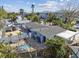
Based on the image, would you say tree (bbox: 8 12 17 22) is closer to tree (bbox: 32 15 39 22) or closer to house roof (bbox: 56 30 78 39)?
tree (bbox: 32 15 39 22)

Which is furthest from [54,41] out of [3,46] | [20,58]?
[3,46]

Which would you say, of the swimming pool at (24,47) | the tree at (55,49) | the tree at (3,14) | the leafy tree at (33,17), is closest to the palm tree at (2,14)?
the tree at (3,14)

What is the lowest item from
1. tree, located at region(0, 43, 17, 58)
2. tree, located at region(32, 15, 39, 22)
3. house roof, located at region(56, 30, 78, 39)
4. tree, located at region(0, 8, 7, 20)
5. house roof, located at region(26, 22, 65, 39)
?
tree, located at region(0, 43, 17, 58)

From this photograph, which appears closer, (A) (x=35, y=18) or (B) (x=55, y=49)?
(B) (x=55, y=49)

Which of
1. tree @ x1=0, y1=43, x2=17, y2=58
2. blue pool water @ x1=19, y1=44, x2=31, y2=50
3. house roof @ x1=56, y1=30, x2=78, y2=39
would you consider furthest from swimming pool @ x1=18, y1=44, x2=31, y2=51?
house roof @ x1=56, y1=30, x2=78, y2=39

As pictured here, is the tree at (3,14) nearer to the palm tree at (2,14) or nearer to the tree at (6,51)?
the palm tree at (2,14)

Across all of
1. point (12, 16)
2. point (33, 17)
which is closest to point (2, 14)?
point (12, 16)

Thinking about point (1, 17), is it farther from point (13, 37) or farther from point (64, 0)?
point (64, 0)

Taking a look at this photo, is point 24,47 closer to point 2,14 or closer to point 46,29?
point 46,29
